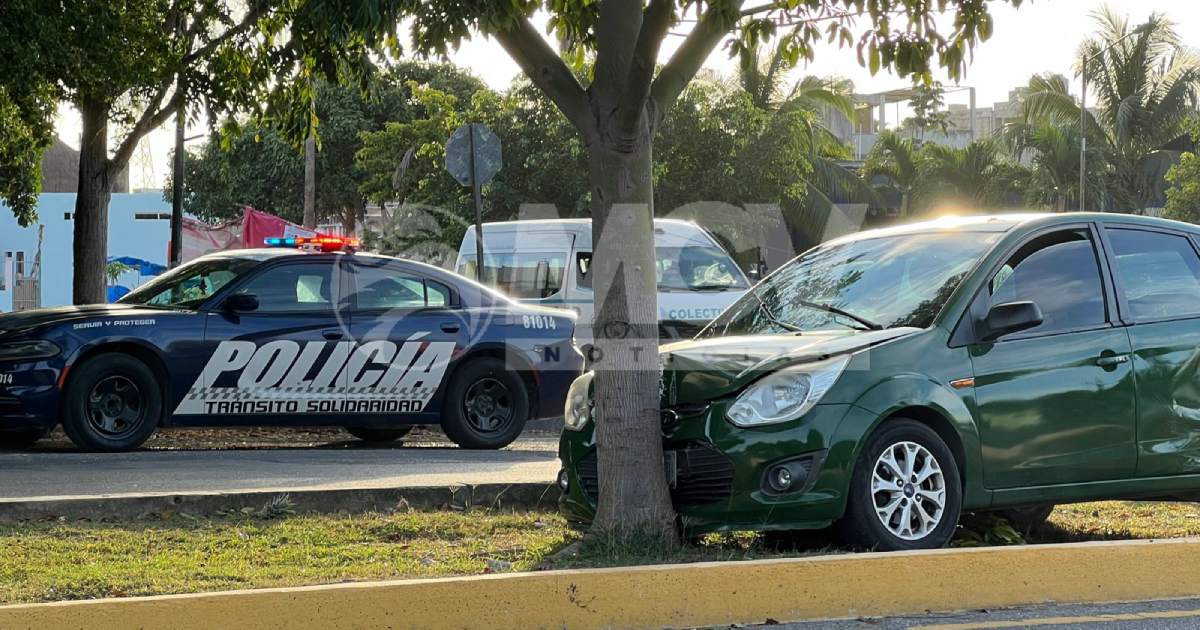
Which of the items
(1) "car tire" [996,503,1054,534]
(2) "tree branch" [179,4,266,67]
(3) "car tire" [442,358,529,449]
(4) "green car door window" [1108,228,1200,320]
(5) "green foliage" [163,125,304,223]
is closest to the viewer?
(4) "green car door window" [1108,228,1200,320]

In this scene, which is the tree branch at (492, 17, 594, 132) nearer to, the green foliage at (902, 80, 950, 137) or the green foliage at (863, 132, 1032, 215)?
the green foliage at (863, 132, 1032, 215)

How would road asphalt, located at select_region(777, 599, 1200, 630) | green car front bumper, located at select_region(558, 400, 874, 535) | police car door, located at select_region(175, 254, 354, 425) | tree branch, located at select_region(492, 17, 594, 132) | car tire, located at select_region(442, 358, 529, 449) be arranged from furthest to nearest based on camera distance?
car tire, located at select_region(442, 358, 529, 449), police car door, located at select_region(175, 254, 354, 425), tree branch, located at select_region(492, 17, 594, 132), green car front bumper, located at select_region(558, 400, 874, 535), road asphalt, located at select_region(777, 599, 1200, 630)

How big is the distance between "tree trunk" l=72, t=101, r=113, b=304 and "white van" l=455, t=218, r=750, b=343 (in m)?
4.40

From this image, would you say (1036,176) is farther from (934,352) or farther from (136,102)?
(934,352)

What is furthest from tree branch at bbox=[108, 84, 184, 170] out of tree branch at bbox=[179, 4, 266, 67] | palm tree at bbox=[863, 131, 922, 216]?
palm tree at bbox=[863, 131, 922, 216]

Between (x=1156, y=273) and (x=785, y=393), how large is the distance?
2393 millimetres

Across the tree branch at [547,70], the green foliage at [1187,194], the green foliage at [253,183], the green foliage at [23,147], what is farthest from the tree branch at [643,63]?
the green foliage at [253,183]

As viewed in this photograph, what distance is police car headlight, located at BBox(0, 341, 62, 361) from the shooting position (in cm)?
1062

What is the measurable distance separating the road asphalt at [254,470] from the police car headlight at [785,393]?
248 cm

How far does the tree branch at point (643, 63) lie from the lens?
664 centimetres

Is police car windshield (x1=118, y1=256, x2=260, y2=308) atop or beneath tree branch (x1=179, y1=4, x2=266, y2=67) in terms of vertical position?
beneath

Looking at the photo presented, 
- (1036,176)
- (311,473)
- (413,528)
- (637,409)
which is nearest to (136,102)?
(311,473)

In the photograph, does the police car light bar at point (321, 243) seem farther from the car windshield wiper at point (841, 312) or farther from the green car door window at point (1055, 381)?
the green car door window at point (1055, 381)

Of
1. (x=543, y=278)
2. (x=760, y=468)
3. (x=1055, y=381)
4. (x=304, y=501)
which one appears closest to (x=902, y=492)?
(x=760, y=468)
